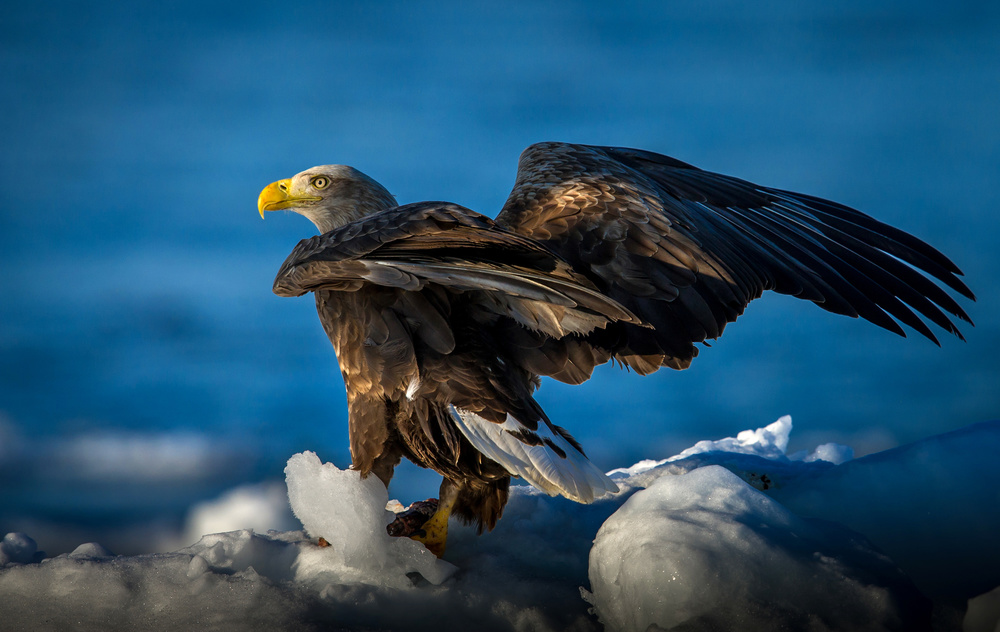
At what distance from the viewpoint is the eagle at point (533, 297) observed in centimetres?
198

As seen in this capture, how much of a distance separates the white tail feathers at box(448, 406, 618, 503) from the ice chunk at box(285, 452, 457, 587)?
52cm

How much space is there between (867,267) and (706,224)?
2.70 feet

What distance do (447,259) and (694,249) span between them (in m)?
1.39

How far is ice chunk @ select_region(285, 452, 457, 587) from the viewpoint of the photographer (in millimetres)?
2615

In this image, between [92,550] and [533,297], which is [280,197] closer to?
[92,550]

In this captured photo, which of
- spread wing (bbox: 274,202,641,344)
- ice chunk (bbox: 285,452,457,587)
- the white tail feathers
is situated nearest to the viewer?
spread wing (bbox: 274,202,641,344)

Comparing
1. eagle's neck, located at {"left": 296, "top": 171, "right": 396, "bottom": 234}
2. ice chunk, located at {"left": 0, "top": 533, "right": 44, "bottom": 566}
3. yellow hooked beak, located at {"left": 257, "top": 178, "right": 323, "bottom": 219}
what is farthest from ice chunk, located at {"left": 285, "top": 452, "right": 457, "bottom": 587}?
yellow hooked beak, located at {"left": 257, "top": 178, "right": 323, "bottom": 219}

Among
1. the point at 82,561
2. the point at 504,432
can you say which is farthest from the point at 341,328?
the point at 82,561

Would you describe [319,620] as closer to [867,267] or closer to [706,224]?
[706,224]

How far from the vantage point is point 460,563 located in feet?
9.49

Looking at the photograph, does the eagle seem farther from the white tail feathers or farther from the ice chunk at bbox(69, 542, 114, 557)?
the ice chunk at bbox(69, 542, 114, 557)

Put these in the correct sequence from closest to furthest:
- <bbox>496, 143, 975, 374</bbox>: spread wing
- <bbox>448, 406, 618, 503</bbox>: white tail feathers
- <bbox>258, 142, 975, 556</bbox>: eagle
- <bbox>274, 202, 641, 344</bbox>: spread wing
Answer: <bbox>274, 202, 641, 344</bbox>: spread wing
<bbox>258, 142, 975, 556</bbox>: eagle
<bbox>448, 406, 618, 503</bbox>: white tail feathers
<bbox>496, 143, 975, 374</bbox>: spread wing

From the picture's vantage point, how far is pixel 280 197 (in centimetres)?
393

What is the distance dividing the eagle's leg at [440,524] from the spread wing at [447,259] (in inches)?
46.3
